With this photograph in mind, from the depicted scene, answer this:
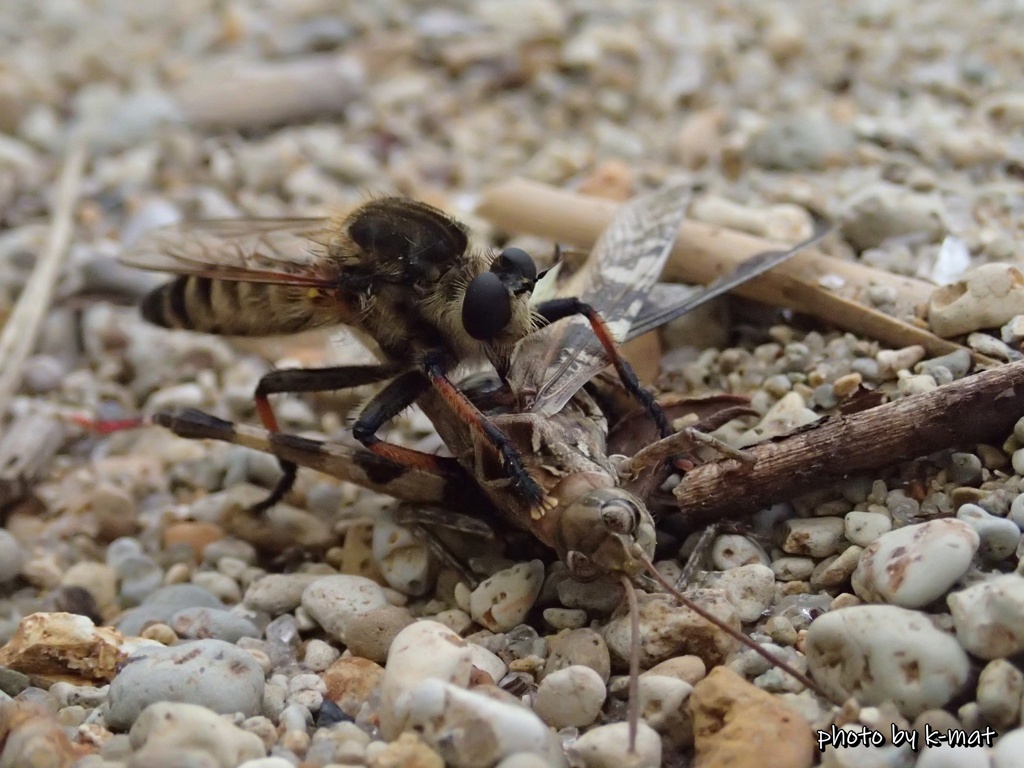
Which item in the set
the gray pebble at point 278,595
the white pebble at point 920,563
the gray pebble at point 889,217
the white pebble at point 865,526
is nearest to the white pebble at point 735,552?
the white pebble at point 865,526

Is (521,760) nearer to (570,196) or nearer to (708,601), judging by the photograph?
(708,601)

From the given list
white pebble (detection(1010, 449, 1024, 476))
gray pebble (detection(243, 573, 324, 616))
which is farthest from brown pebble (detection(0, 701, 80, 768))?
white pebble (detection(1010, 449, 1024, 476))

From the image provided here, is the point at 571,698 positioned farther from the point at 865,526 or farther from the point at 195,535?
the point at 195,535

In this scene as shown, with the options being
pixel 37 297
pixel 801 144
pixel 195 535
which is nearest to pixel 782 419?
pixel 195 535

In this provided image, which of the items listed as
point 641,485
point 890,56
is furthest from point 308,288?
point 890,56

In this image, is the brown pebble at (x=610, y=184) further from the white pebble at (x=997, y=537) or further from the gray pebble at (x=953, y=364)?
the white pebble at (x=997, y=537)
